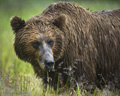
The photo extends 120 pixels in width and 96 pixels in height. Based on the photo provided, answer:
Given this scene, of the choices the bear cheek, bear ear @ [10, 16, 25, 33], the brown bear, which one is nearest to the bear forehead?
the brown bear

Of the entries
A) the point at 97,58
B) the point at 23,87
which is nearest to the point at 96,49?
the point at 97,58

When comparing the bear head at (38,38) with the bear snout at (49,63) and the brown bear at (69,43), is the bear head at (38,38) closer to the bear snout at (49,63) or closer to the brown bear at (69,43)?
the brown bear at (69,43)

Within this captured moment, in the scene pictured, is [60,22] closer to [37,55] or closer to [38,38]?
[38,38]

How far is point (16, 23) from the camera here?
5.43 m

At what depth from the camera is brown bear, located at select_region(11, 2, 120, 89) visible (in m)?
5.28

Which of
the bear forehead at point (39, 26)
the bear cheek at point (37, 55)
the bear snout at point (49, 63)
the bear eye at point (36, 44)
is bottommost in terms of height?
the bear snout at point (49, 63)

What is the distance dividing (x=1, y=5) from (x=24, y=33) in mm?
20874

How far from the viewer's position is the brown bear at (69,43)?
5277 mm

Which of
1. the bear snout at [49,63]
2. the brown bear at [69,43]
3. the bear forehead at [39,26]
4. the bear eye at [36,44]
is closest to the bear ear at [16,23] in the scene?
the brown bear at [69,43]

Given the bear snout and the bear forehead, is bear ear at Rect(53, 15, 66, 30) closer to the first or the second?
the bear forehead

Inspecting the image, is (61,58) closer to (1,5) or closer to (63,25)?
(63,25)

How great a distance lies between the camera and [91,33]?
19.0 feet

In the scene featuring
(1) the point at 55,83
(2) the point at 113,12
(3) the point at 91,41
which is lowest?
(1) the point at 55,83

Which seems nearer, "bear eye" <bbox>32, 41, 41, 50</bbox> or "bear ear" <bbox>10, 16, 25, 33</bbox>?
"bear eye" <bbox>32, 41, 41, 50</bbox>
